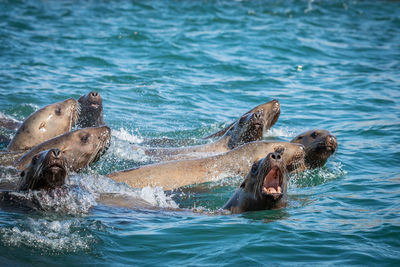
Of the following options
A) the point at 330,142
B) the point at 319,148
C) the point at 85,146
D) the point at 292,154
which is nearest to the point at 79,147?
the point at 85,146

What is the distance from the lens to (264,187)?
6363mm

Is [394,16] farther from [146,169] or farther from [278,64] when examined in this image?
[146,169]

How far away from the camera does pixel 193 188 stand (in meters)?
7.71

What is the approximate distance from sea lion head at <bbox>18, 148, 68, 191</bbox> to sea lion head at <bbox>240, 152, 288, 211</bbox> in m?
2.07

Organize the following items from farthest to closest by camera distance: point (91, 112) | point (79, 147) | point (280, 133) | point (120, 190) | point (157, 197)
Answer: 1. point (280, 133)
2. point (91, 112)
3. point (79, 147)
4. point (120, 190)
5. point (157, 197)

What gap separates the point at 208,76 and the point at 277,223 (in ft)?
30.5

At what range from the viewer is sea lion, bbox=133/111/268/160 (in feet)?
30.0

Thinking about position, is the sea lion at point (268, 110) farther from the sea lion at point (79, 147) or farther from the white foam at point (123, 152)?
the sea lion at point (79, 147)

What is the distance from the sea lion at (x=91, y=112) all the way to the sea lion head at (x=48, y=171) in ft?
10.8

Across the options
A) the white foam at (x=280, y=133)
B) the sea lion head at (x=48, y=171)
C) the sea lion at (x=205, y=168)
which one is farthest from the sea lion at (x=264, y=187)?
the white foam at (x=280, y=133)

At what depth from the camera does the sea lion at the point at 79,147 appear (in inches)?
304

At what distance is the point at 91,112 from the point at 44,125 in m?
1.05

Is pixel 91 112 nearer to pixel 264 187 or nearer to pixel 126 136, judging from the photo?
pixel 126 136

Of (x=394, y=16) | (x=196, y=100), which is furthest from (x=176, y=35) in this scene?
(x=394, y=16)
